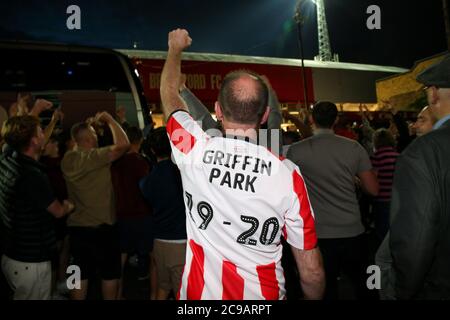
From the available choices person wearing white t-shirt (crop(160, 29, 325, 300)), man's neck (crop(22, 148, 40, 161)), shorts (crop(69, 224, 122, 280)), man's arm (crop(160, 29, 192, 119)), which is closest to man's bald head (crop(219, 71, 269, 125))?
person wearing white t-shirt (crop(160, 29, 325, 300))

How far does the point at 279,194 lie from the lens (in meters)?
1.62

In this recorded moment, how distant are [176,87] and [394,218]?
131cm

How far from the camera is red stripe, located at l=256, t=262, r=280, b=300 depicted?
171cm

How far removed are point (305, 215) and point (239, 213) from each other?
31cm

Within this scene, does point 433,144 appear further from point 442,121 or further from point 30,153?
point 30,153

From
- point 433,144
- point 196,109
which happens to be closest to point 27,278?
point 196,109

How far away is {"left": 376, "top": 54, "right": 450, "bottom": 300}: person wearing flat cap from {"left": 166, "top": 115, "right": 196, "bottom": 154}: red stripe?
3.46 ft

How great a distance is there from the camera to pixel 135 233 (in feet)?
14.3

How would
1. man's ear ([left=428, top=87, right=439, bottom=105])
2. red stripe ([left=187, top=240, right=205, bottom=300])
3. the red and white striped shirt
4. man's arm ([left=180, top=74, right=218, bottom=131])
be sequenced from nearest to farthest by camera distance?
the red and white striped shirt → red stripe ([left=187, top=240, right=205, bottom=300]) → man's ear ([left=428, top=87, right=439, bottom=105]) → man's arm ([left=180, top=74, right=218, bottom=131])

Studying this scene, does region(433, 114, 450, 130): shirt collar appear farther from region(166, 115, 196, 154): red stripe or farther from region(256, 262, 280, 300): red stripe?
region(166, 115, 196, 154): red stripe

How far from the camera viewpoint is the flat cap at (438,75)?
5.98 ft

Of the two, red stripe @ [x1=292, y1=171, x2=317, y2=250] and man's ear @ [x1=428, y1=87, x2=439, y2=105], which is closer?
red stripe @ [x1=292, y1=171, x2=317, y2=250]

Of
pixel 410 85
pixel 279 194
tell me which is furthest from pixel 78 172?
pixel 410 85
